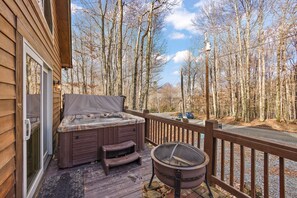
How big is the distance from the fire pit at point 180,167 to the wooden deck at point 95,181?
0.57 m

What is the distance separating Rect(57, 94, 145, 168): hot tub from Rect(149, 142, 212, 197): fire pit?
1614 millimetres

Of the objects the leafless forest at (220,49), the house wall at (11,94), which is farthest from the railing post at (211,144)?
the leafless forest at (220,49)

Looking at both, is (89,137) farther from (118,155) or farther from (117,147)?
(118,155)

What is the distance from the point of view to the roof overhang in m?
4.44

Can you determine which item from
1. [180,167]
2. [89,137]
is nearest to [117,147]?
[89,137]

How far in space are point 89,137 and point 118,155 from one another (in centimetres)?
74

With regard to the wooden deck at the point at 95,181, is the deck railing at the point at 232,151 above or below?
above

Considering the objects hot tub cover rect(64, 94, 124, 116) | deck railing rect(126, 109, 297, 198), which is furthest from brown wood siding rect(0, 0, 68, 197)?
hot tub cover rect(64, 94, 124, 116)

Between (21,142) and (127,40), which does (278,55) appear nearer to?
(127,40)

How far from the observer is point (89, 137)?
3.13 m

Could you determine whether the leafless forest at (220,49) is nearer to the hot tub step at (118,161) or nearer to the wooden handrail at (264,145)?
the hot tub step at (118,161)

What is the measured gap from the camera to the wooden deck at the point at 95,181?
222 cm

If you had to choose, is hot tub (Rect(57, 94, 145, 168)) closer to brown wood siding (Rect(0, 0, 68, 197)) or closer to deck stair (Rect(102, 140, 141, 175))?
deck stair (Rect(102, 140, 141, 175))

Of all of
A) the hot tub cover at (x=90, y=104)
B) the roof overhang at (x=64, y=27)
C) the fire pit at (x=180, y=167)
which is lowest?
the fire pit at (x=180, y=167)
